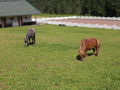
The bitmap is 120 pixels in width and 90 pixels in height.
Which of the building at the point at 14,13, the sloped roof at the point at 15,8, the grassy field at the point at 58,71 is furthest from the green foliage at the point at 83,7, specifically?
the grassy field at the point at 58,71

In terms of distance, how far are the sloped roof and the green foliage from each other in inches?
860

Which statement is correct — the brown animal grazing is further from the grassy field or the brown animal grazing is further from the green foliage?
the green foliage

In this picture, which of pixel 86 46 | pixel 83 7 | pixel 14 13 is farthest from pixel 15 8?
pixel 83 7

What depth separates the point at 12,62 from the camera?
1256cm

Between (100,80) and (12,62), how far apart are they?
5.29m

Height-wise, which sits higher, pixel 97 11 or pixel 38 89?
pixel 38 89

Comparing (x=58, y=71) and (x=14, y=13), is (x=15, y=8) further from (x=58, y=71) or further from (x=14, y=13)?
(x=58, y=71)

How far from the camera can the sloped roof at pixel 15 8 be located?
124ft

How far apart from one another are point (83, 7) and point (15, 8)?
32.3m

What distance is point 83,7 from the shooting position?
226 feet

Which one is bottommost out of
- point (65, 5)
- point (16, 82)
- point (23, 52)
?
point (65, 5)

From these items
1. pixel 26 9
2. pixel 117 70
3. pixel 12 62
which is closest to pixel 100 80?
pixel 117 70

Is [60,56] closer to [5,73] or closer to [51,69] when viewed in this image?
[51,69]

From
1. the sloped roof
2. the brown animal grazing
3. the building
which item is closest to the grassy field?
the brown animal grazing
